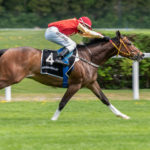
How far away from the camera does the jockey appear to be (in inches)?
342

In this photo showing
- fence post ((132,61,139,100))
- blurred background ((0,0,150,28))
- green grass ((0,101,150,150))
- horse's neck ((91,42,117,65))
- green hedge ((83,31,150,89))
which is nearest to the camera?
green grass ((0,101,150,150))

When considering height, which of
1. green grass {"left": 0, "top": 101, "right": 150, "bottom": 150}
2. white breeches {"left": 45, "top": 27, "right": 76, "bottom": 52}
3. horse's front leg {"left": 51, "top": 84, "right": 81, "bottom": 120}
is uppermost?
white breeches {"left": 45, "top": 27, "right": 76, "bottom": 52}

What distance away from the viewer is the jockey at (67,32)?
8.69 meters

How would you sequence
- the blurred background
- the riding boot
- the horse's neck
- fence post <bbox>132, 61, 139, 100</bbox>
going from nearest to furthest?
the riding boot < the horse's neck < fence post <bbox>132, 61, 139, 100</bbox> < the blurred background

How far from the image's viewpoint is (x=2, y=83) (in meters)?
8.73

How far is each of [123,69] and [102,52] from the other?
3.36m

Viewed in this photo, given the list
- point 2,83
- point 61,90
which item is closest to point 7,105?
point 2,83

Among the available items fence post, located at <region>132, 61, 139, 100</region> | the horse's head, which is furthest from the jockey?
fence post, located at <region>132, 61, 139, 100</region>

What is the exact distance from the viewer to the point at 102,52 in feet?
30.0

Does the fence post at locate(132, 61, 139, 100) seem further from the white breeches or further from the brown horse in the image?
the white breeches

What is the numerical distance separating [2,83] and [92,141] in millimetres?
2596

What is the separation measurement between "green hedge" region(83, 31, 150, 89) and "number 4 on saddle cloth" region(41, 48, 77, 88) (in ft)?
12.1

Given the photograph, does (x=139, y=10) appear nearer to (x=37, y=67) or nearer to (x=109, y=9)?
(x=109, y=9)

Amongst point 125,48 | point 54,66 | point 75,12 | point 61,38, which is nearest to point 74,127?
point 54,66
